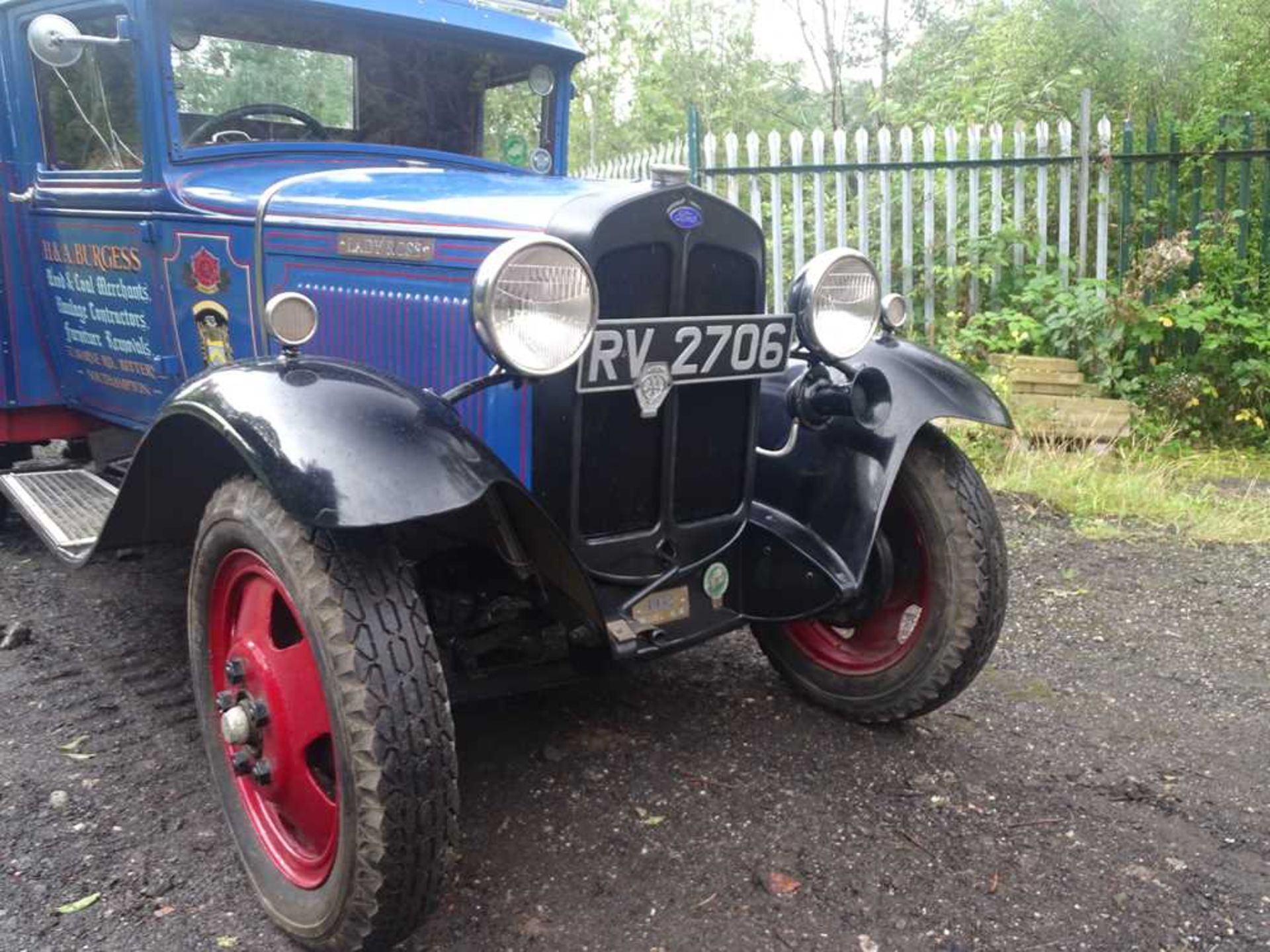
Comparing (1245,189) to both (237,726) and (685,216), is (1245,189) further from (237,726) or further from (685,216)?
A: (237,726)

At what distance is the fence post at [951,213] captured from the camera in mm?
6555

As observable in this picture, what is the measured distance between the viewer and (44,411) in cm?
426

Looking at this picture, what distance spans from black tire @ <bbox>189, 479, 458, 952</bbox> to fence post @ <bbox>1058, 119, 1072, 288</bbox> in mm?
5418

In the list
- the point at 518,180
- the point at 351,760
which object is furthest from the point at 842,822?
the point at 518,180

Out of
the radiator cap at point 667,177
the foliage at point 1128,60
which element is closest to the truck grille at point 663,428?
the radiator cap at point 667,177

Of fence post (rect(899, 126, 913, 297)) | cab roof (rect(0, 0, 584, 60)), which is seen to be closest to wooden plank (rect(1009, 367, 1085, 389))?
fence post (rect(899, 126, 913, 297))

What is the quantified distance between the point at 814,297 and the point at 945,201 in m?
4.72

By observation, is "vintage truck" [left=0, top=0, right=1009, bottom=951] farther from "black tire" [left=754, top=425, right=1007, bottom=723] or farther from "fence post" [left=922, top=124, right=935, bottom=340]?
"fence post" [left=922, top=124, right=935, bottom=340]

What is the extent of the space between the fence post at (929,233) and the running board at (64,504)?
466 centimetres

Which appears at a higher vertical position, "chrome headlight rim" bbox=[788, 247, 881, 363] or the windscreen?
the windscreen

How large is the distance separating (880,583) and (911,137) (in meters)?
4.53

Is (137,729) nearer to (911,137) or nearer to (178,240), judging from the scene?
(178,240)

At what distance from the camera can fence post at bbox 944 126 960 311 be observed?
21.5 feet

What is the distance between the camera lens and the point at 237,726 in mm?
2234
